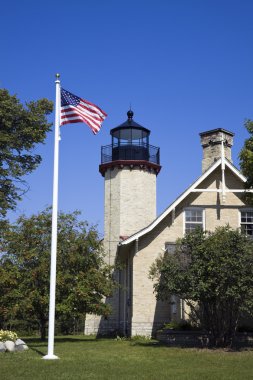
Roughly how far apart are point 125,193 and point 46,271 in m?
10.3

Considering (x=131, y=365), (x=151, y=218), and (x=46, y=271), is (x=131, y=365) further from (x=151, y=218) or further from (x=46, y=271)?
(x=151, y=218)

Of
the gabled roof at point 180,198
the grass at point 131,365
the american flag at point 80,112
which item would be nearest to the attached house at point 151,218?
the gabled roof at point 180,198

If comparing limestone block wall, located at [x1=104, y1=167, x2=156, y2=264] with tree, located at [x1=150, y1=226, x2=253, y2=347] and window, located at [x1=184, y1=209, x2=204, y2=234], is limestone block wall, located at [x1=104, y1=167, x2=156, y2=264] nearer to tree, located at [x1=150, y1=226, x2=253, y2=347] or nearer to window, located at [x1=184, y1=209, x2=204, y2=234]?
window, located at [x1=184, y1=209, x2=204, y2=234]

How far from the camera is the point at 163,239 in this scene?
83.9 feet

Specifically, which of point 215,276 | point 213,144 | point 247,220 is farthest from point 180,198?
point 215,276

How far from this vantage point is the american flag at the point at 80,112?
15859 millimetres

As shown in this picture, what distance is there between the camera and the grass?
37.7 feet

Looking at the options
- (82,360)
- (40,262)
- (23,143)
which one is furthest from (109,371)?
(23,143)

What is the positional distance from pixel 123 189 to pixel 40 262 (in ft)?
32.5

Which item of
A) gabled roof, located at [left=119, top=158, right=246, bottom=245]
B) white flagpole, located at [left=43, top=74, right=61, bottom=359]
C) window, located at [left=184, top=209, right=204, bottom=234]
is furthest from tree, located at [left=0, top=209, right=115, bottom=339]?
white flagpole, located at [left=43, top=74, right=61, bottom=359]

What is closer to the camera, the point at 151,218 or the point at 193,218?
the point at 193,218

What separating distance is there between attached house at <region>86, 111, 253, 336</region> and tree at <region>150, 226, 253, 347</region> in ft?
17.2

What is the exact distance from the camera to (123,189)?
31.0 meters

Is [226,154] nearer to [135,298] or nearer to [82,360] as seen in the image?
[135,298]
